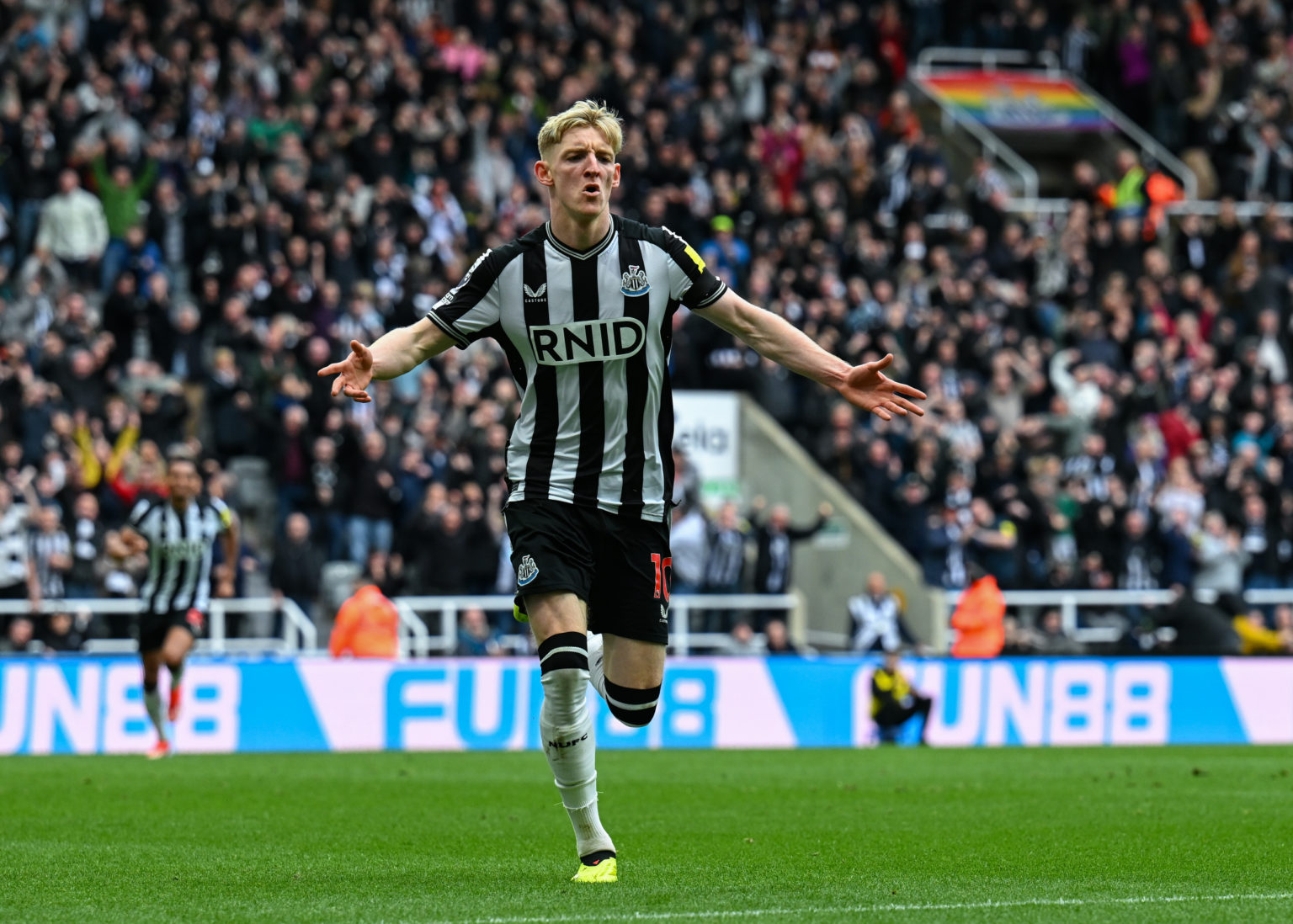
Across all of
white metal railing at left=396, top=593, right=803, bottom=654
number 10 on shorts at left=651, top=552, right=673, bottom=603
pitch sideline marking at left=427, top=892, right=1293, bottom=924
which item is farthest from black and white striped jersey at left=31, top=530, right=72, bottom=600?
pitch sideline marking at left=427, top=892, right=1293, bottom=924

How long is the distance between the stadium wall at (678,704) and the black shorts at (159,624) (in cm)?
239

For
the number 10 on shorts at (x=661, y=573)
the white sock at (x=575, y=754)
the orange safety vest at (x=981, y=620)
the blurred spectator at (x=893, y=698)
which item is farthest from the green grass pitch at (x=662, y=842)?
the orange safety vest at (x=981, y=620)

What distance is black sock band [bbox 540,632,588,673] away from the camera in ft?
23.5

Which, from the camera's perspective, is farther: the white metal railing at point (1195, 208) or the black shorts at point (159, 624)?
the white metal railing at point (1195, 208)

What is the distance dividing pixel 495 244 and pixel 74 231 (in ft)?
15.4

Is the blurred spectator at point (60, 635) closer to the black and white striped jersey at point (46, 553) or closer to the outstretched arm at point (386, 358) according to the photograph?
the black and white striped jersey at point (46, 553)

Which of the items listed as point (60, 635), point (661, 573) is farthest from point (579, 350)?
point (60, 635)

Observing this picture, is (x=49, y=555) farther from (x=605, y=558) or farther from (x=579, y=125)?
(x=579, y=125)

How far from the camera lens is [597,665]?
7.81 metres

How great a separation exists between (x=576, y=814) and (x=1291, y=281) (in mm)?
22480

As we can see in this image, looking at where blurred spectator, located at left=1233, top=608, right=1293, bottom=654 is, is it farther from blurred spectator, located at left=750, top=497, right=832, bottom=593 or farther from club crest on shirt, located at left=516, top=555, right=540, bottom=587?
club crest on shirt, located at left=516, top=555, right=540, bottom=587

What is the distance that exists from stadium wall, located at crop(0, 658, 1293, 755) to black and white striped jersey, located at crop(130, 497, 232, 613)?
8.11ft

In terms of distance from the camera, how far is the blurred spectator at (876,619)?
70.1ft

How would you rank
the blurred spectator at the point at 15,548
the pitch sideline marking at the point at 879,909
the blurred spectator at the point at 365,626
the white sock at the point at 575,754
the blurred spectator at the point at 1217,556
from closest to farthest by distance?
1. the pitch sideline marking at the point at 879,909
2. the white sock at the point at 575,754
3. the blurred spectator at the point at 365,626
4. the blurred spectator at the point at 15,548
5. the blurred spectator at the point at 1217,556
